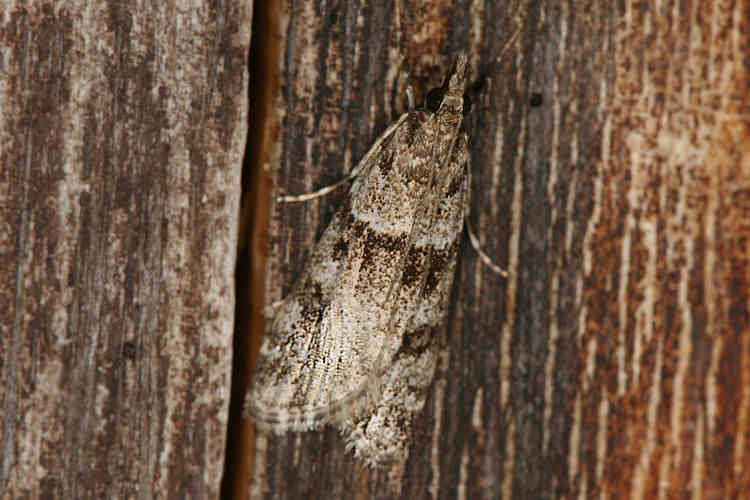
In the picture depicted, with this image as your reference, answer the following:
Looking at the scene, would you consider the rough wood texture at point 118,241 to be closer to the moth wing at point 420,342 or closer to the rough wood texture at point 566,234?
the rough wood texture at point 566,234

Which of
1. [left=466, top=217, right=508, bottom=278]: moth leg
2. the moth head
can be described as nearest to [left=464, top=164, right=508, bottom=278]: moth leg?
[left=466, top=217, right=508, bottom=278]: moth leg

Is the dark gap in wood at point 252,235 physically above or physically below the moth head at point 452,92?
below

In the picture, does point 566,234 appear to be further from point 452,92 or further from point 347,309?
point 347,309

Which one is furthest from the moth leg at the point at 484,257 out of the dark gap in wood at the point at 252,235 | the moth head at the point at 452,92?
the dark gap in wood at the point at 252,235

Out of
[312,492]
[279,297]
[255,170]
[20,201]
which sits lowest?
[312,492]

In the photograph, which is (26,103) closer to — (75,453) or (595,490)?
(75,453)

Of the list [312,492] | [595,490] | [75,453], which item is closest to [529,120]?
[595,490]
